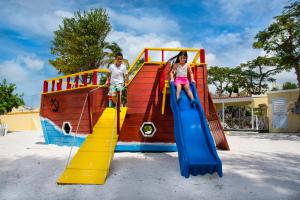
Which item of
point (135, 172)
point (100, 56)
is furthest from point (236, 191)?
point (100, 56)

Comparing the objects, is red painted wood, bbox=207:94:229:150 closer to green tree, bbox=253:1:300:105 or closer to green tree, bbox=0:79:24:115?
green tree, bbox=253:1:300:105

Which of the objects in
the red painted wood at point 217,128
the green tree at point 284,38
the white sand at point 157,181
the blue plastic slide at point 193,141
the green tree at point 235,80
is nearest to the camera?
the white sand at point 157,181

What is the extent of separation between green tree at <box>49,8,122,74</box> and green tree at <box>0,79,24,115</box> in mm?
4008

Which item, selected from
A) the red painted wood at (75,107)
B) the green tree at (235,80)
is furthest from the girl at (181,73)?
the green tree at (235,80)

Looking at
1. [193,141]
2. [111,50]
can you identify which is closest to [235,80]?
[111,50]

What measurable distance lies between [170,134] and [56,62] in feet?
59.9

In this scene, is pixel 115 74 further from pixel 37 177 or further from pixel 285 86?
pixel 285 86

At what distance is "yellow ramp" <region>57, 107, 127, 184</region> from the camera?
4973mm

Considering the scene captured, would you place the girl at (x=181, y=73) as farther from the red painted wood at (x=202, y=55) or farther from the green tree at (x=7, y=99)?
the green tree at (x=7, y=99)

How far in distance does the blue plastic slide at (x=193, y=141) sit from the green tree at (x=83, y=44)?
685 inches

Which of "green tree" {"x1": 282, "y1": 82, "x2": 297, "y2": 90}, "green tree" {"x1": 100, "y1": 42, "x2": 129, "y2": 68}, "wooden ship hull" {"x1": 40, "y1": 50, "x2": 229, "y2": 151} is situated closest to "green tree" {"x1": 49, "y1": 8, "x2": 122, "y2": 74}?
"green tree" {"x1": 100, "y1": 42, "x2": 129, "y2": 68}

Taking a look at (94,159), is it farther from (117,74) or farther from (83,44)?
(83,44)

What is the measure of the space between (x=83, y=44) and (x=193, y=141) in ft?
64.2

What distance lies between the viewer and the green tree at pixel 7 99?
22.7 m
